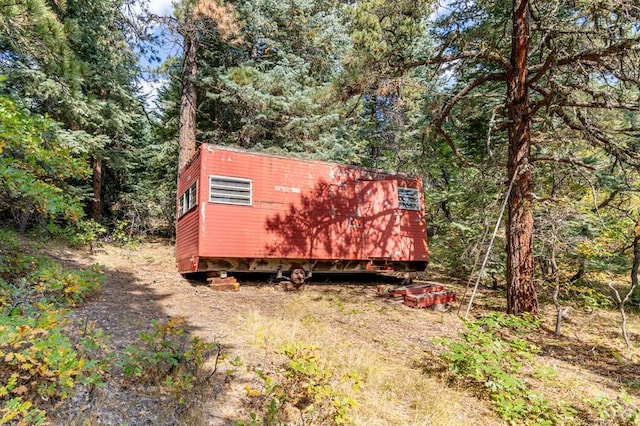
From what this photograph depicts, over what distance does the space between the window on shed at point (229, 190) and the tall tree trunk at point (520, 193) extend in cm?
589

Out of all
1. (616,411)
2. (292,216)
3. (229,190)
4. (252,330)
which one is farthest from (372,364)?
(229,190)

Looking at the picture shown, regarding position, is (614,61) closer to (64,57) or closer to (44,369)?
(44,369)

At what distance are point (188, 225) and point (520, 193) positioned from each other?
7790 mm

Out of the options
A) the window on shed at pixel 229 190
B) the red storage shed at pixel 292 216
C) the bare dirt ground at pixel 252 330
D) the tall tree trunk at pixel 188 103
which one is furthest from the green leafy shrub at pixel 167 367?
the tall tree trunk at pixel 188 103

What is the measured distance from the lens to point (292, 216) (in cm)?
930

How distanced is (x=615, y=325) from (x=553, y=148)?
13.6ft

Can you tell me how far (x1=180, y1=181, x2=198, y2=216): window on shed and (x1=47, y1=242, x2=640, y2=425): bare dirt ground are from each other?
190 cm

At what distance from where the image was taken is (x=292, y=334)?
4891 mm

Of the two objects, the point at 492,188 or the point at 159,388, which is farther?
the point at 492,188

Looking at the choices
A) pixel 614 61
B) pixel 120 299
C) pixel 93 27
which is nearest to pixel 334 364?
pixel 120 299

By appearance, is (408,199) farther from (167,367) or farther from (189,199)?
(167,367)

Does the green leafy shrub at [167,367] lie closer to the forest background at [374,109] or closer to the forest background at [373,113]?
the forest background at [373,113]

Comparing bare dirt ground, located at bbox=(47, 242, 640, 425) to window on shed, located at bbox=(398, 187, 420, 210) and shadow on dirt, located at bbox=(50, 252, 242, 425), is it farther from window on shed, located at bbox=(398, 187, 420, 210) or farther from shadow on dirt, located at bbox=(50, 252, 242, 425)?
window on shed, located at bbox=(398, 187, 420, 210)

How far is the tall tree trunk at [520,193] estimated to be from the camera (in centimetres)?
660
